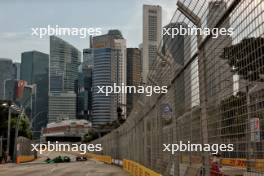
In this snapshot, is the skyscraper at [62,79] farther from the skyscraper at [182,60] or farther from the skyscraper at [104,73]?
the skyscraper at [182,60]

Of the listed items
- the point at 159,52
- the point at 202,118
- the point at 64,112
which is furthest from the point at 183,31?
the point at 64,112

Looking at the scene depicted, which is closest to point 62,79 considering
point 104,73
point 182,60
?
point 104,73

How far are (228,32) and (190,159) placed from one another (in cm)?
326

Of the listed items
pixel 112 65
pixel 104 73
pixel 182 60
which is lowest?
pixel 182 60

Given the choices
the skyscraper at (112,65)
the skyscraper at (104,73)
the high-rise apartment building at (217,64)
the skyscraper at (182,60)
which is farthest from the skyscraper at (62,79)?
the high-rise apartment building at (217,64)

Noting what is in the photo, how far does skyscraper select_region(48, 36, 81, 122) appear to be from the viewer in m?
157

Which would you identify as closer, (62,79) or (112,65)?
(112,65)

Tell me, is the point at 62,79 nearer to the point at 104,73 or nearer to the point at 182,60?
the point at 104,73

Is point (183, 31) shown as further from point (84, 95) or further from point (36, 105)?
point (36, 105)

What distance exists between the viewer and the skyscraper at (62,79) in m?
157

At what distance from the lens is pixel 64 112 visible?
542ft

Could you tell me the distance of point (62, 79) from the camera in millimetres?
165750

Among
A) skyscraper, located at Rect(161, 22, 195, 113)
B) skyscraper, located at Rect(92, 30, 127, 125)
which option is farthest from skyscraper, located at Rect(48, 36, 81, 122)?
skyscraper, located at Rect(161, 22, 195, 113)

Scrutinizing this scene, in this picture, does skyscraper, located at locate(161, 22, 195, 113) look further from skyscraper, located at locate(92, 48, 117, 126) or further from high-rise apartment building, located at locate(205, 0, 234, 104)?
skyscraper, located at locate(92, 48, 117, 126)
